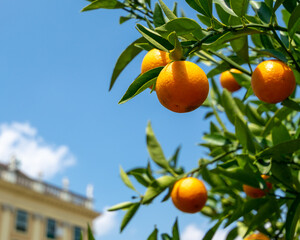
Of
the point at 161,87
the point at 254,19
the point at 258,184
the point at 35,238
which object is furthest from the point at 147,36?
the point at 35,238

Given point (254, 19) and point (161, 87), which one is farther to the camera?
point (254, 19)

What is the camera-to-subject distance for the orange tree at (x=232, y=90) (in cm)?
71

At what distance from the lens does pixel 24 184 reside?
18.8 m

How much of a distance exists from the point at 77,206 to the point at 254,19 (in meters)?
20.7

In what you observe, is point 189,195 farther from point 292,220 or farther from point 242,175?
point 292,220

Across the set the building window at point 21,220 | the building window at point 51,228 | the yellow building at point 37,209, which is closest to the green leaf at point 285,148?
the yellow building at point 37,209

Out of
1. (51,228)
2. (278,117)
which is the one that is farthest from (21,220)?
(278,117)

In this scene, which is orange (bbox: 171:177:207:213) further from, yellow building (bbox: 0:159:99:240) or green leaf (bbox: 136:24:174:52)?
yellow building (bbox: 0:159:99:240)

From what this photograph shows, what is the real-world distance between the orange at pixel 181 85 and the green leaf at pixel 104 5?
42 cm

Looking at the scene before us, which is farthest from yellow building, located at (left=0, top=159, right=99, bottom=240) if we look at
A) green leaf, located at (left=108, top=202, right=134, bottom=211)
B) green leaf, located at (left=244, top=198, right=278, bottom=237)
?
green leaf, located at (left=244, top=198, right=278, bottom=237)

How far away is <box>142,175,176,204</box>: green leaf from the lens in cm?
129

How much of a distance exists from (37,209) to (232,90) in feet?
61.6

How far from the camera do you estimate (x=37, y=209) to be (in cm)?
1880

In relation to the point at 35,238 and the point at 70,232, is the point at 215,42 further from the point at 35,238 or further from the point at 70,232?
the point at 70,232
